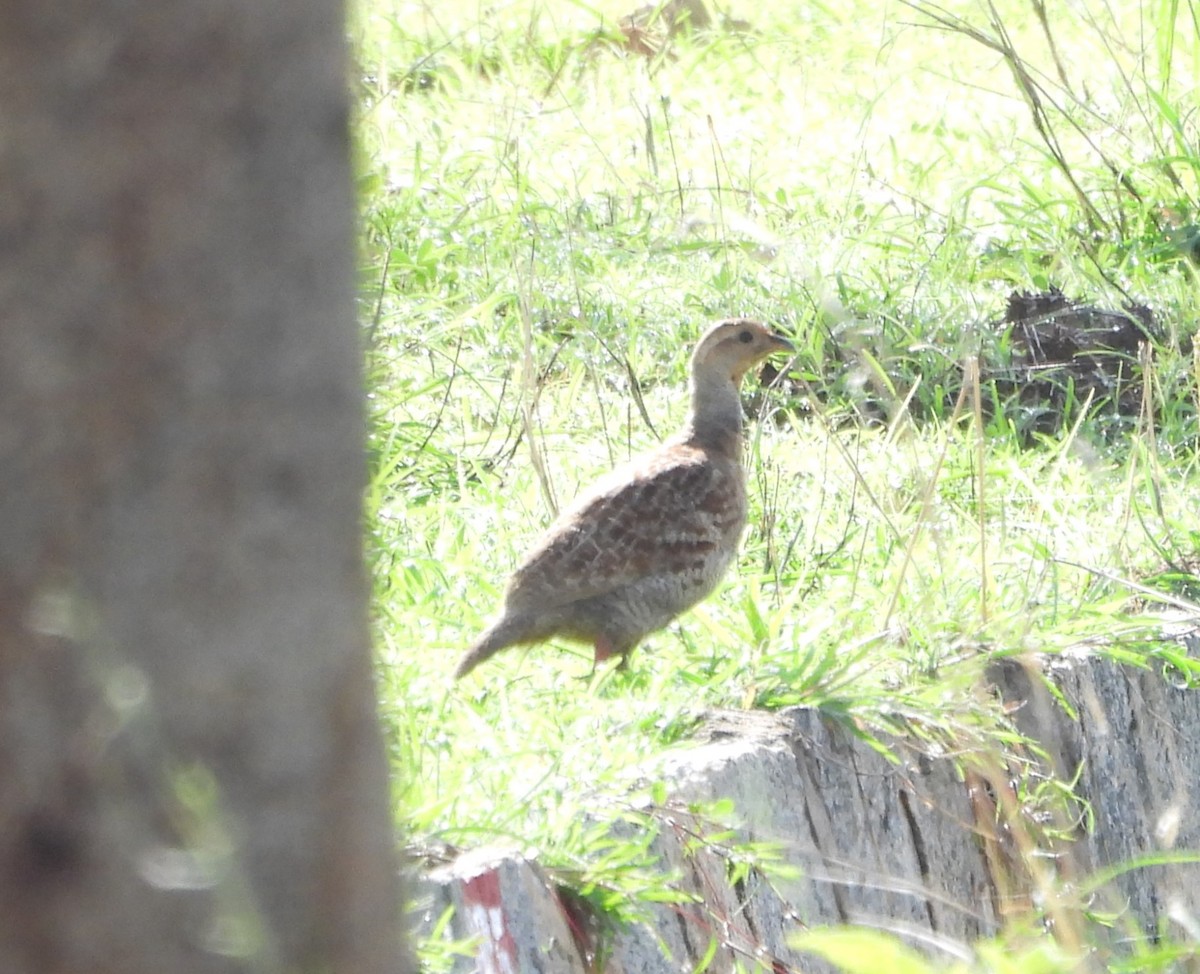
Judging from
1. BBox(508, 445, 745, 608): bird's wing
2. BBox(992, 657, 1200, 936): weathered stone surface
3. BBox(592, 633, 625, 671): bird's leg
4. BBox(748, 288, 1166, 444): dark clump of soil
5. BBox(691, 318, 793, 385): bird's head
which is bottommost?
BBox(992, 657, 1200, 936): weathered stone surface

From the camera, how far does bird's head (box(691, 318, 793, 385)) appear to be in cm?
543

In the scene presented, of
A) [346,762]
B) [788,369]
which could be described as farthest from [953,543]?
[346,762]

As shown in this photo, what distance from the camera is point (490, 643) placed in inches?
165

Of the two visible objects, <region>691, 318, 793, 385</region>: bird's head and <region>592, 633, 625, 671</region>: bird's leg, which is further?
<region>691, 318, 793, 385</region>: bird's head

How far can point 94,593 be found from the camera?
1.10 meters

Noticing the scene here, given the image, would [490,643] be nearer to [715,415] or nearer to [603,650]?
[603,650]

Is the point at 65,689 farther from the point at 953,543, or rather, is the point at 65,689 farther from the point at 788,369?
the point at 788,369

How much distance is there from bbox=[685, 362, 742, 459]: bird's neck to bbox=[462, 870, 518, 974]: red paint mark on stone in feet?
7.72

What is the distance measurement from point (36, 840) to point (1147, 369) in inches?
163

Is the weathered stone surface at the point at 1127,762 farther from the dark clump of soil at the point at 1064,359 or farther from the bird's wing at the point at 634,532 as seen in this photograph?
the dark clump of soil at the point at 1064,359

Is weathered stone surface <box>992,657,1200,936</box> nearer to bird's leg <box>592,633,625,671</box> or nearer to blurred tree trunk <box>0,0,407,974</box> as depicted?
bird's leg <box>592,633,625,671</box>

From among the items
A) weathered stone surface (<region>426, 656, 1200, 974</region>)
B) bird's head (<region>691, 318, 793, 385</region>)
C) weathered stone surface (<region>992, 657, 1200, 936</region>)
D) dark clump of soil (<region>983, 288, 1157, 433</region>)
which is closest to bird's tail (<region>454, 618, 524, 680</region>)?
weathered stone surface (<region>426, 656, 1200, 974</region>)

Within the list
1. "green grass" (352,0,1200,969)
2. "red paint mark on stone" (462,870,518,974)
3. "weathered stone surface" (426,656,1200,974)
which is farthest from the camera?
"green grass" (352,0,1200,969)

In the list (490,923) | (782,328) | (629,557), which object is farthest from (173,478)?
(782,328)
